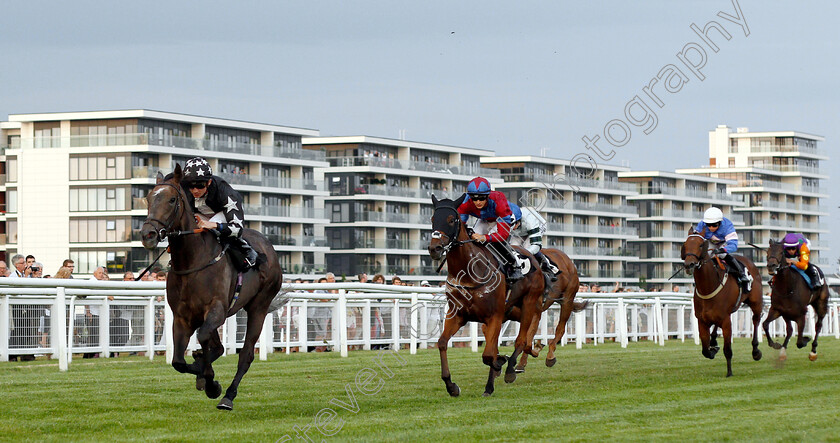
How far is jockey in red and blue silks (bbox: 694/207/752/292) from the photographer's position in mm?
14547

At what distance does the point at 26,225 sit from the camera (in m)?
73.6

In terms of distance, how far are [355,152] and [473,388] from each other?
8060 centimetres

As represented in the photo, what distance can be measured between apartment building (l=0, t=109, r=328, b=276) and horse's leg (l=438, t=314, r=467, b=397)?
2376 inches

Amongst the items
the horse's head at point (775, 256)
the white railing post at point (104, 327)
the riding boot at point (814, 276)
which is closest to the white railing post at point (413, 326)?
the white railing post at point (104, 327)

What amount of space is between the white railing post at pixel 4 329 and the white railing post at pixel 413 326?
6.40 meters

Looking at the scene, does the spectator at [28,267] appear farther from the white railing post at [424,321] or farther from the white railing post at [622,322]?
the white railing post at [622,322]

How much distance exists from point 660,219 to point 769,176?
23300mm

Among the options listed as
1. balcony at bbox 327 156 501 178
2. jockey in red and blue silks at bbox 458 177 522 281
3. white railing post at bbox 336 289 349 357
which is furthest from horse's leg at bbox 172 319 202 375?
balcony at bbox 327 156 501 178

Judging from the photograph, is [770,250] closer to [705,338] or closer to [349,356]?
[705,338]

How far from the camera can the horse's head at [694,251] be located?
13748 mm

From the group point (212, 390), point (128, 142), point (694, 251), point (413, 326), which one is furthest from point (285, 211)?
point (212, 390)

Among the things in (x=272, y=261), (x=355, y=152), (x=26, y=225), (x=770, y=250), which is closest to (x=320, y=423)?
(x=272, y=261)

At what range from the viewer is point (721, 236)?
1477 centimetres

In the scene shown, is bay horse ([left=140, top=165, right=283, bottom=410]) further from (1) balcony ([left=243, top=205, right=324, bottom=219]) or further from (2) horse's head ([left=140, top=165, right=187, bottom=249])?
(1) balcony ([left=243, top=205, right=324, bottom=219])
